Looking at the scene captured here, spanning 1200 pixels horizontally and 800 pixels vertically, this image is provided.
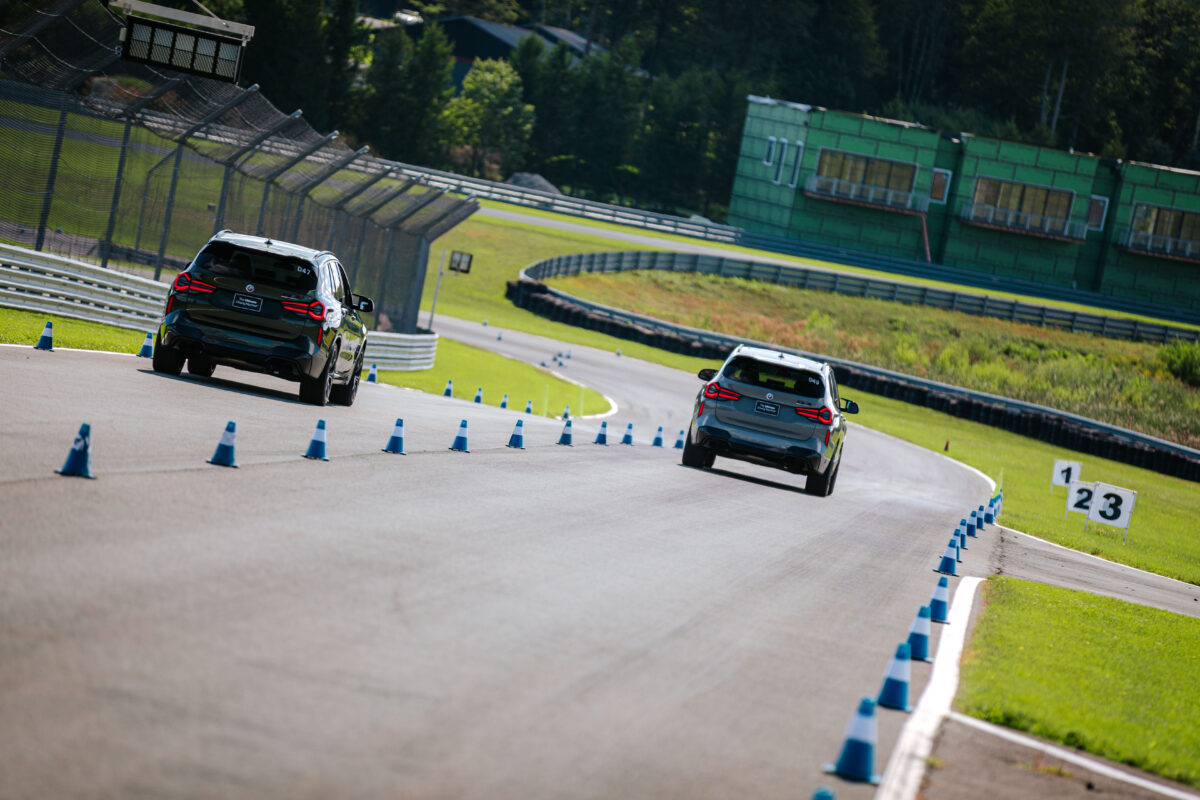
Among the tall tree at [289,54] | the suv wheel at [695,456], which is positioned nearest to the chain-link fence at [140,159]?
the suv wheel at [695,456]

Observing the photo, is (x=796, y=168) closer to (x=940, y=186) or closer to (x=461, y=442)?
(x=940, y=186)

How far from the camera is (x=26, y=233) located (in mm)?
21719

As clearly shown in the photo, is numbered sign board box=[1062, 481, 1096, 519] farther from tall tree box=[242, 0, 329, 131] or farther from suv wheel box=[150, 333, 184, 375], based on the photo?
tall tree box=[242, 0, 329, 131]

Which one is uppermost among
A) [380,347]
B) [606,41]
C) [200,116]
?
[606,41]

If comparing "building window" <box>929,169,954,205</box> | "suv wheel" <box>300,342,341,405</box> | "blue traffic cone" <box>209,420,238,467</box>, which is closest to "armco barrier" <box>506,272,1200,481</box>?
"suv wheel" <box>300,342,341,405</box>

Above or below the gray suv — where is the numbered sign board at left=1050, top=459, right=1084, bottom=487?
below

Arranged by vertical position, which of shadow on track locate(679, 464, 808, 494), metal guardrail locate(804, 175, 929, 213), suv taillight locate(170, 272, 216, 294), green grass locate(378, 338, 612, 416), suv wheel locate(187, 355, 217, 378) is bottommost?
green grass locate(378, 338, 612, 416)

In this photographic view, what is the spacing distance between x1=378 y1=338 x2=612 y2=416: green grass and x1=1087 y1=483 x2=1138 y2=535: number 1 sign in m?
10.9

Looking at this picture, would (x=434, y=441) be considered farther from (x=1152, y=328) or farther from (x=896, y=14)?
(x=896, y=14)

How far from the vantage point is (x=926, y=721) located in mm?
8031

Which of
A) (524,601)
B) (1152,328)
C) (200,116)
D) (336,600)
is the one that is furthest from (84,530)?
(1152,328)

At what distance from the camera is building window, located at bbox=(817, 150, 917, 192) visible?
87.3m

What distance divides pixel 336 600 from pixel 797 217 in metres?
83.8

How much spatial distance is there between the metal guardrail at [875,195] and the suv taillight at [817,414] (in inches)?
2748
